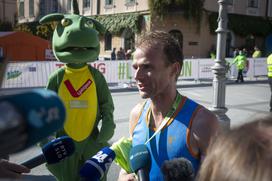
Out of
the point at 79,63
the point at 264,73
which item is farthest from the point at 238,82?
the point at 79,63

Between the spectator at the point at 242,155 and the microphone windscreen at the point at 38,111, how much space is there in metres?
0.32

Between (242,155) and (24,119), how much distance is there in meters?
0.40

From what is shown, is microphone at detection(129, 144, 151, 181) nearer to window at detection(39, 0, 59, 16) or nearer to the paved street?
the paved street

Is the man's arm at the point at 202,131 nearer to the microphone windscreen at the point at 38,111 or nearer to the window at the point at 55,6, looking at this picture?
the microphone windscreen at the point at 38,111

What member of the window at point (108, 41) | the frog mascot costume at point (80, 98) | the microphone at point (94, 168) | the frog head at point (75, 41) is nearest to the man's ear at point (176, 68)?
the microphone at point (94, 168)

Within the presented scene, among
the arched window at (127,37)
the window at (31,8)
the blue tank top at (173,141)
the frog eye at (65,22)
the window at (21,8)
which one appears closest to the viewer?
the blue tank top at (173,141)

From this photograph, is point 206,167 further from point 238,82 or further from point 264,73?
point 264,73

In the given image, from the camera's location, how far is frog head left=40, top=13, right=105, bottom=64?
10.6 feet

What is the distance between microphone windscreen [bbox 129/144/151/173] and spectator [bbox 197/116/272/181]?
79cm

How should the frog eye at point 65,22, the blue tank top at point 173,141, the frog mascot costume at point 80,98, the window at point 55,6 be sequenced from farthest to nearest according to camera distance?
the window at point 55,6 → the frog eye at point 65,22 → the frog mascot costume at point 80,98 → the blue tank top at point 173,141

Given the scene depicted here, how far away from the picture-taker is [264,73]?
17.9 meters

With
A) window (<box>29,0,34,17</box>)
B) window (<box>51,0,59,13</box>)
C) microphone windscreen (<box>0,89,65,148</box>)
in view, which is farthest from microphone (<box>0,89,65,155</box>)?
window (<box>29,0,34,17</box>)

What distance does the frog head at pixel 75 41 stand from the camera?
324cm

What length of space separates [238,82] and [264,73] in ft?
8.75
